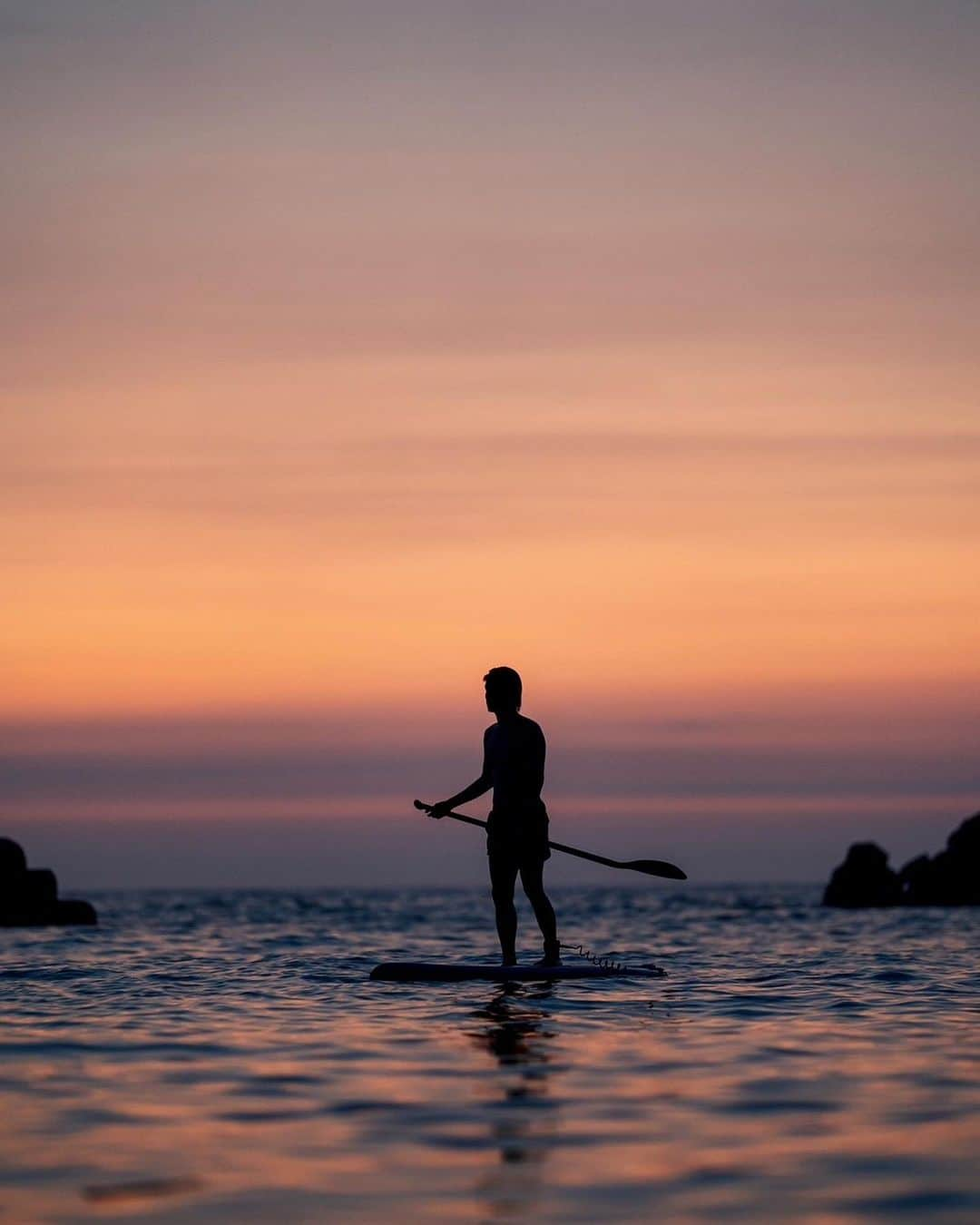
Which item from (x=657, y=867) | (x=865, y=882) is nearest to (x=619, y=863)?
(x=657, y=867)

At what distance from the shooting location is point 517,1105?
23.9 feet

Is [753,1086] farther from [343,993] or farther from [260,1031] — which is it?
[343,993]

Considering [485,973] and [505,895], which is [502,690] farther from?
[485,973]

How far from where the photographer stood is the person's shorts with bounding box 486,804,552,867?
14.8 metres

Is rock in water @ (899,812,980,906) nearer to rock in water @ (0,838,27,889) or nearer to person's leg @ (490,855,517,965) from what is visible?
rock in water @ (0,838,27,889)

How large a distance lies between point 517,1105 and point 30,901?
40981 mm

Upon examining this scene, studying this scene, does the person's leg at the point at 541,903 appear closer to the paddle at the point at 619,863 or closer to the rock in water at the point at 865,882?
the paddle at the point at 619,863

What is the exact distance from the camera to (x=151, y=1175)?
5879 mm

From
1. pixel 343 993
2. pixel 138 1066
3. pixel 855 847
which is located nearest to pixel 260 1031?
pixel 138 1066

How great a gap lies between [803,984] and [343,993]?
4.43 metres

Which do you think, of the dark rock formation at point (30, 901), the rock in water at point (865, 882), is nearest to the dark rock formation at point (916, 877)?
the rock in water at point (865, 882)

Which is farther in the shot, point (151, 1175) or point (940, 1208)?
point (151, 1175)

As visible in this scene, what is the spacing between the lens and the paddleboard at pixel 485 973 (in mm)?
14078

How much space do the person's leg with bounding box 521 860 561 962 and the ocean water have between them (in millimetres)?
665
